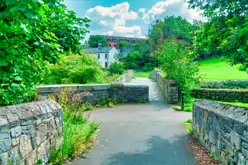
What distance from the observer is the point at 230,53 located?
525 centimetres

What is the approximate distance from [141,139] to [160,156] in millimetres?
1344

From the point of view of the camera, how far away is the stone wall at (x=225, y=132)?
3.38m

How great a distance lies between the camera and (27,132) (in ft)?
11.3

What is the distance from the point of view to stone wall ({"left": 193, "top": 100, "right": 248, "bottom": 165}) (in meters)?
3.38

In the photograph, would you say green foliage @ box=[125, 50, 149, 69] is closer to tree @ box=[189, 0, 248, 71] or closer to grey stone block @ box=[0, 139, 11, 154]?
tree @ box=[189, 0, 248, 71]

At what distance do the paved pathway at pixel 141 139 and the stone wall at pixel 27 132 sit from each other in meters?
1.04

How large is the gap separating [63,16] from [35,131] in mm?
2672

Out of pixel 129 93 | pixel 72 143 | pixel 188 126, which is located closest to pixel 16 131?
pixel 72 143

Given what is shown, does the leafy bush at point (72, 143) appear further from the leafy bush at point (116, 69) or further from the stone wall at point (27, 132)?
the leafy bush at point (116, 69)

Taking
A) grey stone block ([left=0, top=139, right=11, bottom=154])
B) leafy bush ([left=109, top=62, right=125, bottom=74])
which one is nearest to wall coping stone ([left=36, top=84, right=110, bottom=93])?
grey stone block ([left=0, top=139, right=11, bottom=154])

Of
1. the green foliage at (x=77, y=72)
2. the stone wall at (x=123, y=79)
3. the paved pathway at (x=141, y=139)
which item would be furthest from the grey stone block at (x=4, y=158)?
the stone wall at (x=123, y=79)

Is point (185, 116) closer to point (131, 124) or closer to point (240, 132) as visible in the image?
point (131, 124)

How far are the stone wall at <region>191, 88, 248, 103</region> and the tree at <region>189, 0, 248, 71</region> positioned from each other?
9196mm

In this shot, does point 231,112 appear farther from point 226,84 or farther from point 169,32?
point 169,32
